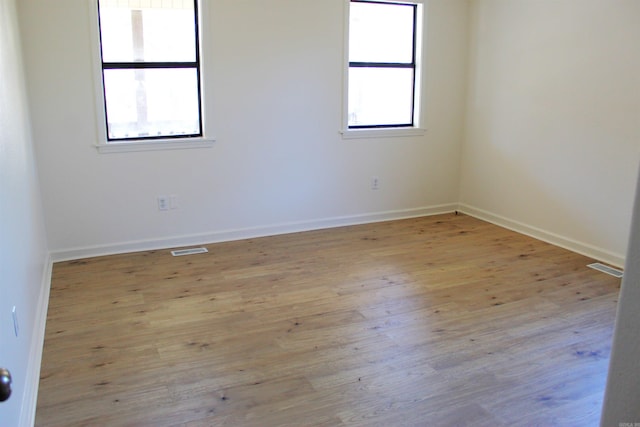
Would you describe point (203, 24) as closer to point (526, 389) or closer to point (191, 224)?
point (191, 224)

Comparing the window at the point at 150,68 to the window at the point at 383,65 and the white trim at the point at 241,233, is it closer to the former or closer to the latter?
the white trim at the point at 241,233

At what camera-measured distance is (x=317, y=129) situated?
513 centimetres

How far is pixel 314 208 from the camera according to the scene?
5281 millimetres

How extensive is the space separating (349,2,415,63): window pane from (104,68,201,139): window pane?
157 cm

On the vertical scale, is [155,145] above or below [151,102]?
below

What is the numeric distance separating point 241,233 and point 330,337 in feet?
6.79

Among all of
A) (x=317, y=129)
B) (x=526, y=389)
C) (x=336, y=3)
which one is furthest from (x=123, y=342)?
(x=336, y=3)

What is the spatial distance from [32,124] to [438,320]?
3.21m

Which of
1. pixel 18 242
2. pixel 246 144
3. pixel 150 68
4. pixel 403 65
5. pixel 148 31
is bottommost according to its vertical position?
pixel 18 242

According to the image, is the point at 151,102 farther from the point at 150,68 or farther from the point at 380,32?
the point at 380,32

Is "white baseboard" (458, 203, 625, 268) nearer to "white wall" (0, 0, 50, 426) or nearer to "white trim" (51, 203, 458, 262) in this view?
"white trim" (51, 203, 458, 262)

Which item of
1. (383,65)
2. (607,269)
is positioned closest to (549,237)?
(607,269)

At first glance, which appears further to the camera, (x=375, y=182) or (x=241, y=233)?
(x=375, y=182)

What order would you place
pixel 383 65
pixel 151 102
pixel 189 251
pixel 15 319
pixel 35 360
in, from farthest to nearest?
pixel 383 65
pixel 189 251
pixel 151 102
pixel 35 360
pixel 15 319
